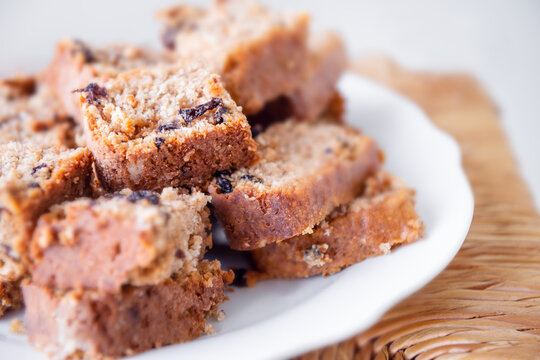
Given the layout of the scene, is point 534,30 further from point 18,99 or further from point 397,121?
point 18,99

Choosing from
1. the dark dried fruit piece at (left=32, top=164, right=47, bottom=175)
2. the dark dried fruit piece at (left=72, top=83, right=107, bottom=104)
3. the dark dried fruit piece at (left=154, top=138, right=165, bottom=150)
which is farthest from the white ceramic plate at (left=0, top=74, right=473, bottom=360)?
the dark dried fruit piece at (left=72, top=83, right=107, bottom=104)

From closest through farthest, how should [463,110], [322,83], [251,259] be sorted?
[251,259] < [322,83] < [463,110]

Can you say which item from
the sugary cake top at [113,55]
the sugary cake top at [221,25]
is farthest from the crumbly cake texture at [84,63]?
the sugary cake top at [221,25]

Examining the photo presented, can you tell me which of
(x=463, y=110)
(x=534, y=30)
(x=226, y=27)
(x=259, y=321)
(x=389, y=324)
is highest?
(x=226, y=27)

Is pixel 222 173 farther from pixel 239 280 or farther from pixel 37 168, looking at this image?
pixel 37 168

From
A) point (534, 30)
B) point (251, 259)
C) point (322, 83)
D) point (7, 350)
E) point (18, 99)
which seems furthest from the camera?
point (534, 30)

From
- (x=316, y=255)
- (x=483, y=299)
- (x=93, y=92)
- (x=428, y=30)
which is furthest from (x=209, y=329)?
(x=428, y=30)

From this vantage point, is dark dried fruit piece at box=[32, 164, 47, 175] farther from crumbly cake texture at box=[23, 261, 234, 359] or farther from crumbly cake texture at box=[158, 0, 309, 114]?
crumbly cake texture at box=[158, 0, 309, 114]

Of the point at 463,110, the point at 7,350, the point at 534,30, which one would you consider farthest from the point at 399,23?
the point at 7,350
